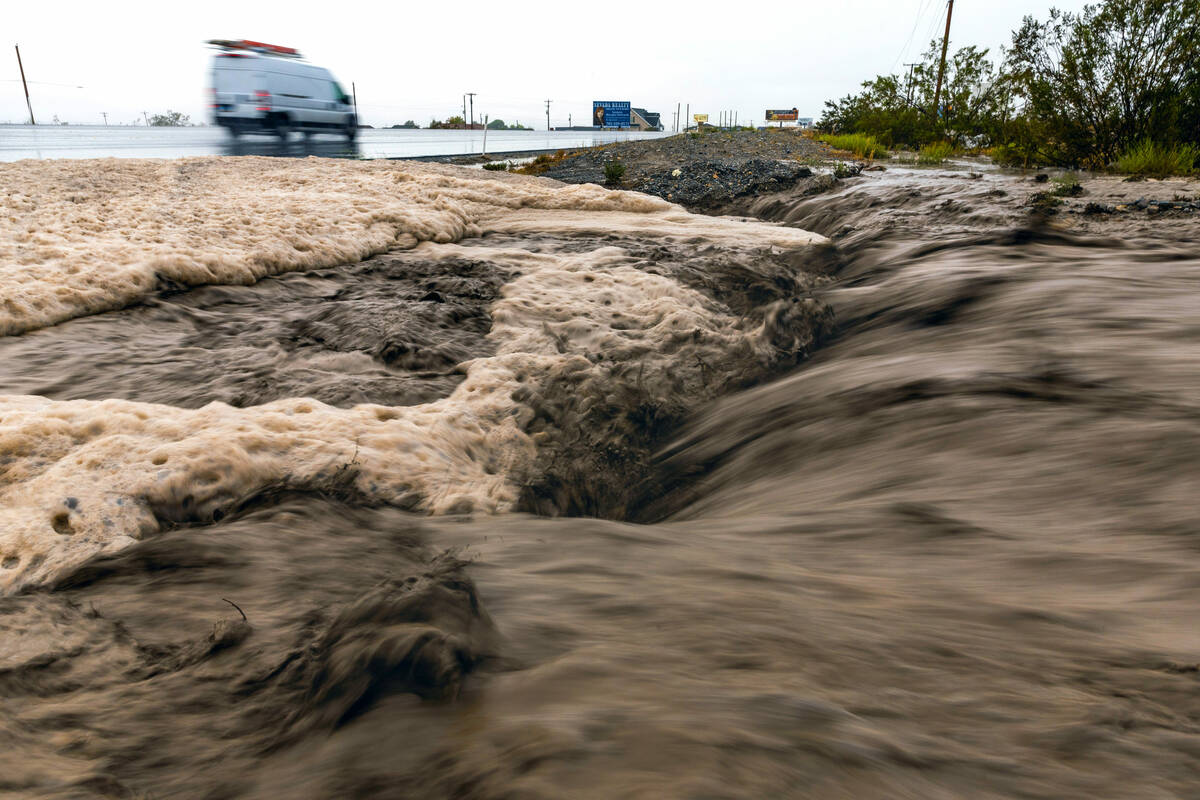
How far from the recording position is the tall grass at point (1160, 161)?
8.43 m

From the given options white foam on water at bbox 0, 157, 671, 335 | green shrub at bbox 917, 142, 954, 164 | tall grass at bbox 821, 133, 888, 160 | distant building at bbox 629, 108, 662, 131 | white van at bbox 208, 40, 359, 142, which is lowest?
white foam on water at bbox 0, 157, 671, 335

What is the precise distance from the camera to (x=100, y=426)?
2.92 meters

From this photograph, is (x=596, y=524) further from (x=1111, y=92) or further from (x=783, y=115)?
(x=783, y=115)

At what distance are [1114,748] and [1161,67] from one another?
1227 cm

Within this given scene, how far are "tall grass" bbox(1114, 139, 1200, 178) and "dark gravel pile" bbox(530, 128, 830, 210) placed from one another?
453 cm

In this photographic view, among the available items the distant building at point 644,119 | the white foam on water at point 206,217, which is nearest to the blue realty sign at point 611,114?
the distant building at point 644,119

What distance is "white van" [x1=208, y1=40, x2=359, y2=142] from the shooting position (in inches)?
701

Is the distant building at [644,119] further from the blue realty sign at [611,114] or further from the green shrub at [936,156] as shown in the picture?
the green shrub at [936,156]

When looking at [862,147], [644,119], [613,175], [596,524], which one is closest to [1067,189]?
[613,175]

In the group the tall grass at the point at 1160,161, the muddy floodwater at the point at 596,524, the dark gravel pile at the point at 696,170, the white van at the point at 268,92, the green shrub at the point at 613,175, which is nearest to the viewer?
the muddy floodwater at the point at 596,524

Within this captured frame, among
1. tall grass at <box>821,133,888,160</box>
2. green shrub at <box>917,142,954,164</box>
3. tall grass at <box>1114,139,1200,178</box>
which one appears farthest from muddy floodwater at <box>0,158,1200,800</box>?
tall grass at <box>821,133,888,160</box>

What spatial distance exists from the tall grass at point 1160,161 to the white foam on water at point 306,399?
182 inches

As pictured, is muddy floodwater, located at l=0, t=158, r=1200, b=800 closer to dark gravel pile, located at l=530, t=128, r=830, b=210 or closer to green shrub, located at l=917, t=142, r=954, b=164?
dark gravel pile, located at l=530, t=128, r=830, b=210

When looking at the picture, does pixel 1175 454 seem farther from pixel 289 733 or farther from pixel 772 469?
pixel 289 733
